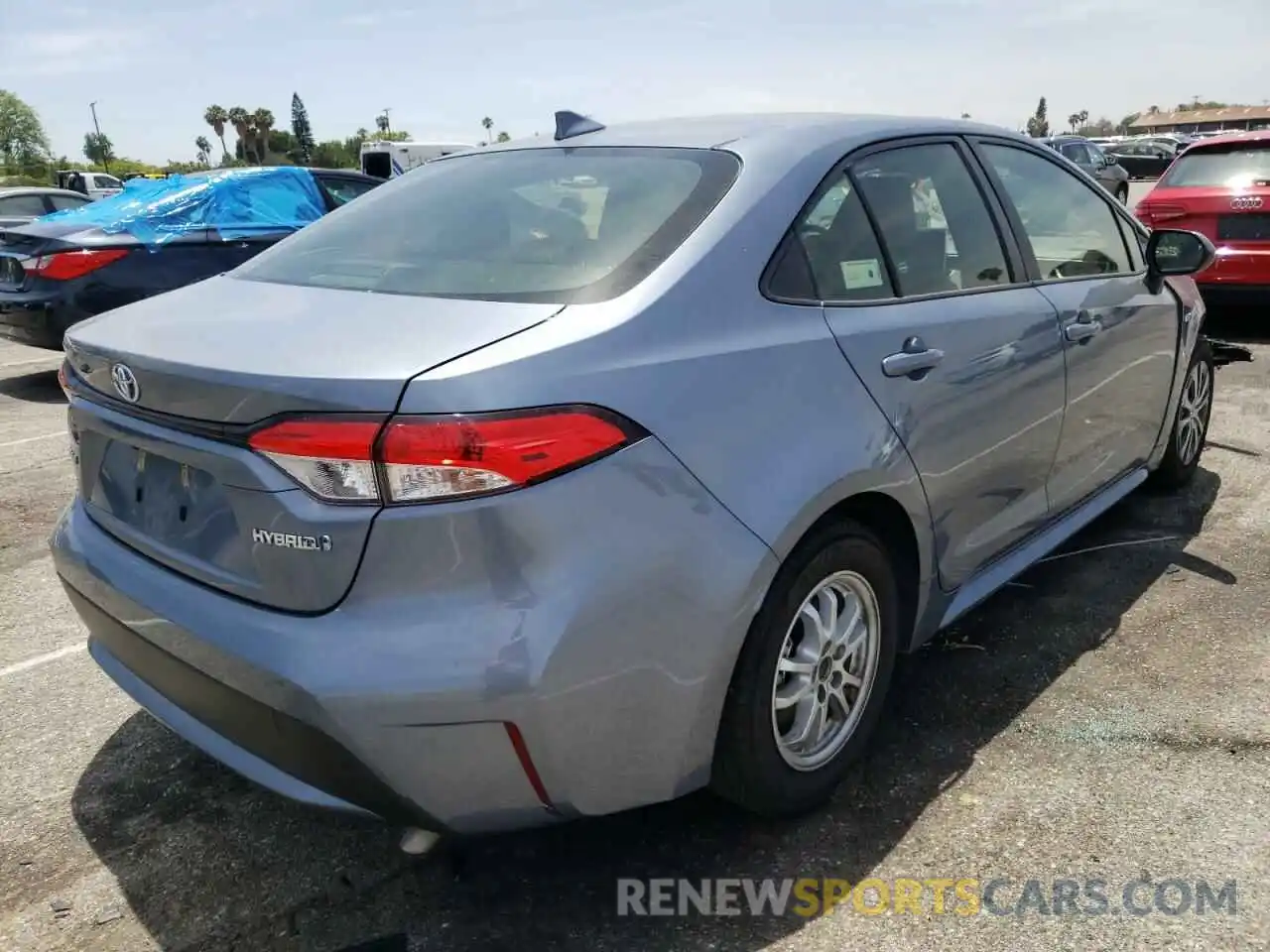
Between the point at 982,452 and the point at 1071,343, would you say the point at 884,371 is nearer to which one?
the point at 982,452

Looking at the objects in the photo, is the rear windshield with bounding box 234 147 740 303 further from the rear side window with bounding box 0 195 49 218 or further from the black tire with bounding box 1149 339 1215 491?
the rear side window with bounding box 0 195 49 218

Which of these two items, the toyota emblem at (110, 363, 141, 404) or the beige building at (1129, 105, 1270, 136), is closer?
the toyota emblem at (110, 363, 141, 404)

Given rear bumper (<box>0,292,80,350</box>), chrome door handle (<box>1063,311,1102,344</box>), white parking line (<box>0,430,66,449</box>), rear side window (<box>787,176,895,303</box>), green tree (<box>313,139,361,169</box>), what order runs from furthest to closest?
green tree (<box>313,139,361,169</box>)
rear bumper (<box>0,292,80,350</box>)
white parking line (<box>0,430,66,449</box>)
chrome door handle (<box>1063,311,1102,344</box>)
rear side window (<box>787,176,895,303</box>)

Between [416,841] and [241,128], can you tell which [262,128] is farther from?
[416,841]

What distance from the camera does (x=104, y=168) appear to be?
85.1m

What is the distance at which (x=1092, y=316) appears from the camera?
3355 mm

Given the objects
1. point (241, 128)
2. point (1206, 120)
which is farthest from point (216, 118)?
point (1206, 120)

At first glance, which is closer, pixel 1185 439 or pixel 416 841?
pixel 416 841

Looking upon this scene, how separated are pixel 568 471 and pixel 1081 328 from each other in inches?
85.5

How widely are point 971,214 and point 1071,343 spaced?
1.82 ft

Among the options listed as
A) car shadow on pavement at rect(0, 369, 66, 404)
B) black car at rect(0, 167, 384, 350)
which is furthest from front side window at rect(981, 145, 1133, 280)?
car shadow on pavement at rect(0, 369, 66, 404)

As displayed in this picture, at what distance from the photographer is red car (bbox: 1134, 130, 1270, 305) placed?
744 centimetres

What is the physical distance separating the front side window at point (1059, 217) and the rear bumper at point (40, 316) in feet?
20.2

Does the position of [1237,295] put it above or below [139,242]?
below
